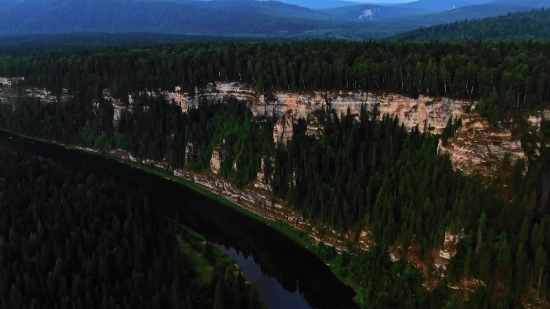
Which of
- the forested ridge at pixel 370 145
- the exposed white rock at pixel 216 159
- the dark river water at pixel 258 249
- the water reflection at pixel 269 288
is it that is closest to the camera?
the forested ridge at pixel 370 145


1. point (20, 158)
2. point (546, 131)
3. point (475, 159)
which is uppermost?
point (546, 131)

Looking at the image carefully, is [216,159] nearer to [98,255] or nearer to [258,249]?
[258,249]

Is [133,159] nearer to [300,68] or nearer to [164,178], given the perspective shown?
[164,178]

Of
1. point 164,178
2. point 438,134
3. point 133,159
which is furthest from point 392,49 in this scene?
point 133,159

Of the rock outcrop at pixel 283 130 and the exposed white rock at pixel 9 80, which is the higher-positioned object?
the exposed white rock at pixel 9 80

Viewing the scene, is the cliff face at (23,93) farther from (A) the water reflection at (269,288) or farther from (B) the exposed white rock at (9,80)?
(A) the water reflection at (269,288)

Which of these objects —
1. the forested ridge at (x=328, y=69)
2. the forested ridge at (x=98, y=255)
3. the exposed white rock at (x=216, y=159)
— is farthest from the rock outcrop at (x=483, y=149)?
the exposed white rock at (x=216, y=159)

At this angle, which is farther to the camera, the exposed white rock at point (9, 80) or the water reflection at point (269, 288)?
the exposed white rock at point (9, 80)
